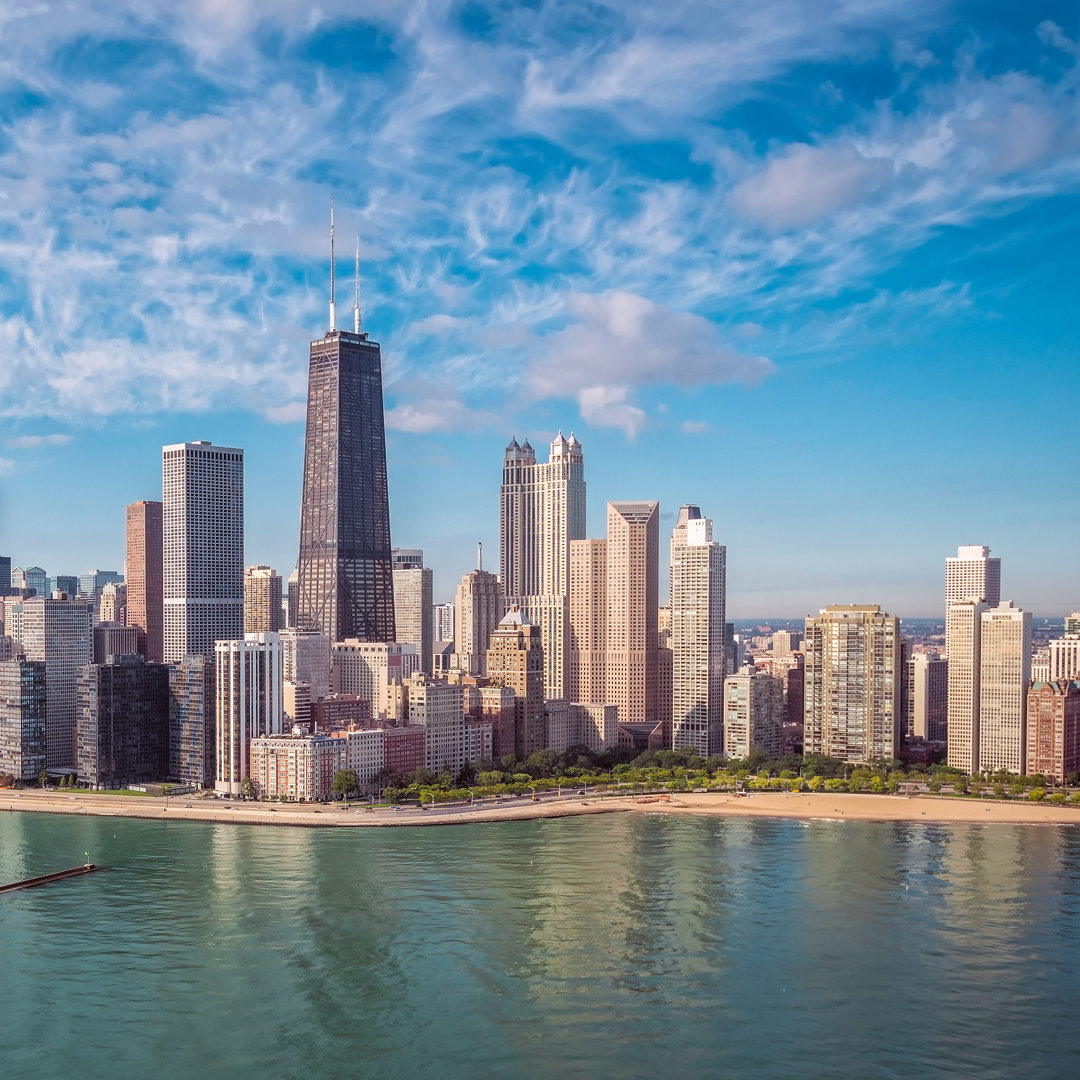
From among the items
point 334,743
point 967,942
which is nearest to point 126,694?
point 334,743

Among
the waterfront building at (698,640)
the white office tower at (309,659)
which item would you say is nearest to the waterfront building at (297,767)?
the white office tower at (309,659)

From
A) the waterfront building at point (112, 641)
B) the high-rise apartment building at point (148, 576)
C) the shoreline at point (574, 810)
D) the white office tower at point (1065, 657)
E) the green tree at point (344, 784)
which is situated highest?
the high-rise apartment building at point (148, 576)

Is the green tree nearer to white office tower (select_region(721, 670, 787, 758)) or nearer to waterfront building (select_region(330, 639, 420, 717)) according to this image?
waterfront building (select_region(330, 639, 420, 717))

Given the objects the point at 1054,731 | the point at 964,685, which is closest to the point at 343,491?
the point at 964,685

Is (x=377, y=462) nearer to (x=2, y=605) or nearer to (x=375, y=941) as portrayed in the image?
(x=2, y=605)

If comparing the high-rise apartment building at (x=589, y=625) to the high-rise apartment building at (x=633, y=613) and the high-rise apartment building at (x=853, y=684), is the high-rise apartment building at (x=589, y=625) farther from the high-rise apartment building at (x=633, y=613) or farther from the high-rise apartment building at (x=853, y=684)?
the high-rise apartment building at (x=853, y=684)

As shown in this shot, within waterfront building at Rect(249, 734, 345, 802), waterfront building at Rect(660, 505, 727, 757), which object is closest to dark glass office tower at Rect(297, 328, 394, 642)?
waterfront building at Rect(660, 505, 727, 757)

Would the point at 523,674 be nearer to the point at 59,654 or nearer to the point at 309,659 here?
the point at 309,659

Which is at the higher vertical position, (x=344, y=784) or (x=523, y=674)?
(x=523, y=674)
